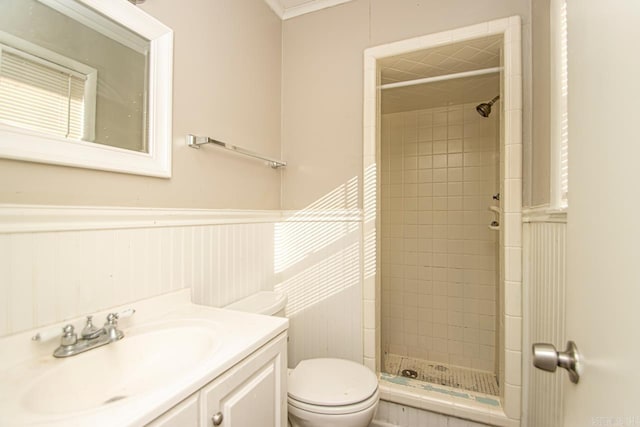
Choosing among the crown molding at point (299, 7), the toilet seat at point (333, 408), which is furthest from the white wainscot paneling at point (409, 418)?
the crown molding at point (299, 7)

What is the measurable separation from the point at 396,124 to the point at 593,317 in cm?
241

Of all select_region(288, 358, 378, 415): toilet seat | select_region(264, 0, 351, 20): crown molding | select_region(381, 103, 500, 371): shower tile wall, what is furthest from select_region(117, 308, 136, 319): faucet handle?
select_region(381, 103, 500, 371): shower tile wall

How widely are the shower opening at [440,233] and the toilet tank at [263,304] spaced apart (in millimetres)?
1221

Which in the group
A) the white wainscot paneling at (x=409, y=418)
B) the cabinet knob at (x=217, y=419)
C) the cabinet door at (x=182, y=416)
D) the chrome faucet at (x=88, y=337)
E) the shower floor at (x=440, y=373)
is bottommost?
the shower floor at (x=440, y=373)

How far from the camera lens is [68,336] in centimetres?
72

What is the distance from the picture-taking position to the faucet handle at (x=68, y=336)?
2.36 ft

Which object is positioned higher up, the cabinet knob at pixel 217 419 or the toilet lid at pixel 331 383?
the cabinet knob at pixel 217 419

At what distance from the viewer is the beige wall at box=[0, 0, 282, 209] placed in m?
0.79

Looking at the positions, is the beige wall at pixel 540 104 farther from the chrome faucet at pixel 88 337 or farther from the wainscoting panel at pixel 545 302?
the chrome faucet at pixel 88 337

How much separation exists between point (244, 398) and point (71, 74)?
104cm

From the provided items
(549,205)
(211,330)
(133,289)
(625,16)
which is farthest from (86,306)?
(549,205)

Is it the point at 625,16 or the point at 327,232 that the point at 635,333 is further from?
the point at 327,232

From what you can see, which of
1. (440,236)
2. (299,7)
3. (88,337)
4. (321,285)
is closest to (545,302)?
(321,285)

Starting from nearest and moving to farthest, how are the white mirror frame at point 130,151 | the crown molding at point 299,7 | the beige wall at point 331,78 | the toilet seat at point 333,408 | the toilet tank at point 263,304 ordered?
the white mirror frame at point 130,151 → the toilet seat at point 333,408 → the toilet tank at point 263,304 → the beige wall at point 331,78 → the crown molding at point 299,7
